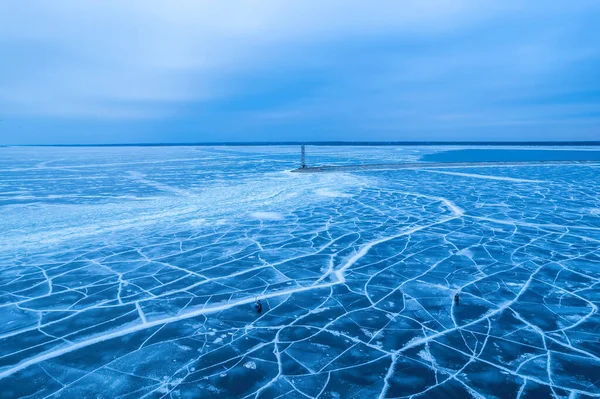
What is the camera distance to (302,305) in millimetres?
3273

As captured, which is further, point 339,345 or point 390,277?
point 390,277

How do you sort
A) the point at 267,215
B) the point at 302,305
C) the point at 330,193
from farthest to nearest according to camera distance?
the point at 330,193 → the point at 267,215 → the point at 302,305

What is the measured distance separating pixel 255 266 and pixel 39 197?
776 cm

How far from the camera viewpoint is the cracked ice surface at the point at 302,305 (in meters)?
2.32

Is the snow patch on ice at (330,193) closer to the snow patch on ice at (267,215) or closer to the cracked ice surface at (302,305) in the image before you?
the cracked ice surface at (302,305)

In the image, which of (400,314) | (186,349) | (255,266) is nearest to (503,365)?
(400,314)

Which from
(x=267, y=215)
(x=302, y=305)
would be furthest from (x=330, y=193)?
(x=302, y=305)

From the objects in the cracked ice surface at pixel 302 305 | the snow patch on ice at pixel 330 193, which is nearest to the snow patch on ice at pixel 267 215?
the cracked ice surface at pixel 302 305

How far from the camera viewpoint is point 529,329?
282 centimetres

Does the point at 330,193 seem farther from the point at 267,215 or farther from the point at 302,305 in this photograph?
the point at 302,305

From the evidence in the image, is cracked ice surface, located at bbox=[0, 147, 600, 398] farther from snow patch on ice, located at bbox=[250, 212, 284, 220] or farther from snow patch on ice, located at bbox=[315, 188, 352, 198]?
snow patch on ice, located at bbox=[315, 188, 352, 198]

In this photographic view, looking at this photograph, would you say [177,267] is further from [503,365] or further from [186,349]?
[503,365]

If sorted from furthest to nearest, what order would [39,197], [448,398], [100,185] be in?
1. [100,185]
2. [39,197]
3. [448,398]

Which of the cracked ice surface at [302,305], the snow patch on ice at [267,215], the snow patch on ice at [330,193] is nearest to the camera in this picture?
the cracked ice surface at [302,305]
